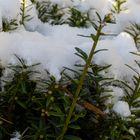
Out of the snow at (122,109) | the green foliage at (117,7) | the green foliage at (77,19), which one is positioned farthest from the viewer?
the green foliage at (117,7)

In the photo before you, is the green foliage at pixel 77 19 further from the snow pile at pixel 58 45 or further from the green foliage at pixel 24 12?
the green foliage at pixel 24 12

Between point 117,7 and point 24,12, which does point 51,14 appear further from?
point 117,7

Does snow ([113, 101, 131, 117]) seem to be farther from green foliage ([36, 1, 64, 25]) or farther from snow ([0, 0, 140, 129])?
green foliage ([36, 1, 64, 25])

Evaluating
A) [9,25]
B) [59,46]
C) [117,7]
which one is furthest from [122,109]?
[117,7]

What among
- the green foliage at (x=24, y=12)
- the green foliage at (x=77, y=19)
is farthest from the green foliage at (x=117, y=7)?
the green foliage at (x=24, y=12)

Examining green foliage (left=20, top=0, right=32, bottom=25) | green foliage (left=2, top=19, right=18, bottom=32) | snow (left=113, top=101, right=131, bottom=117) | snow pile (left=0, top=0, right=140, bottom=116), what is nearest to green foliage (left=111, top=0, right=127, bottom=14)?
snow pile (left=0, top=0, right=140, bottom=116)

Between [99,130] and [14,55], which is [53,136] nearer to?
[99,130]
